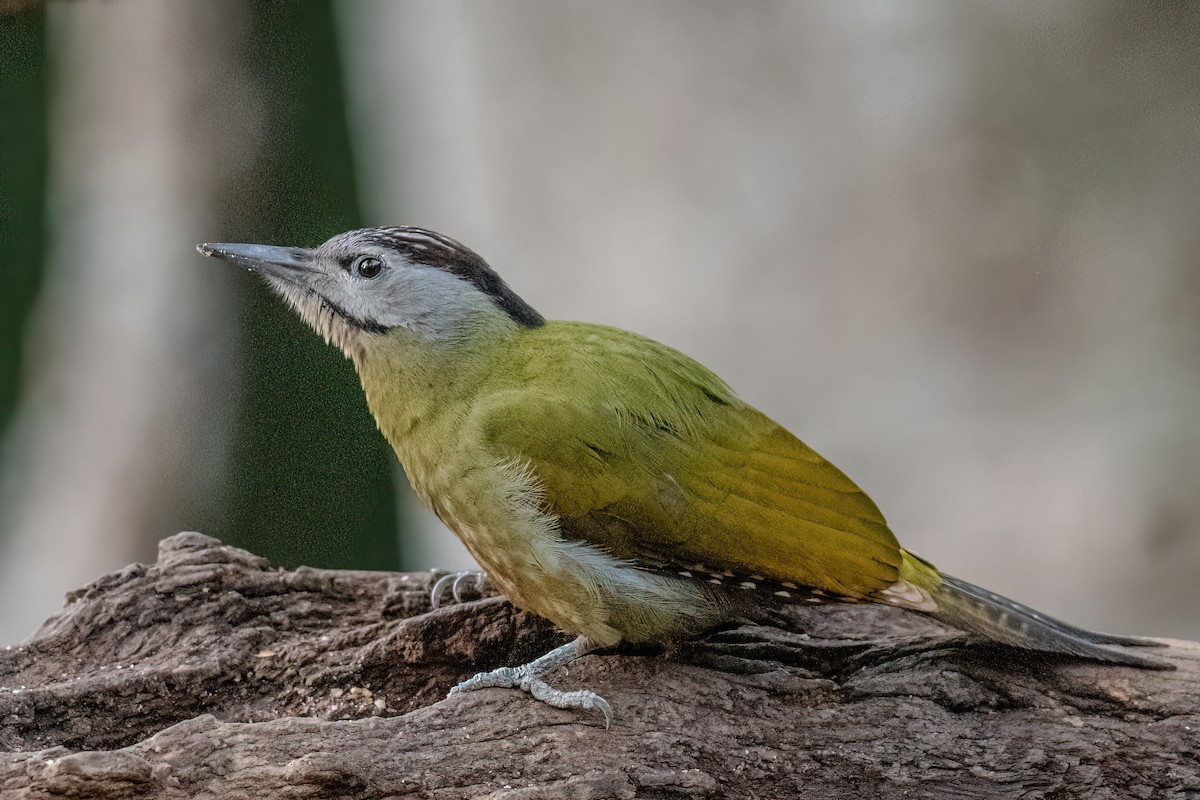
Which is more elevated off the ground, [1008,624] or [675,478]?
[675,478]

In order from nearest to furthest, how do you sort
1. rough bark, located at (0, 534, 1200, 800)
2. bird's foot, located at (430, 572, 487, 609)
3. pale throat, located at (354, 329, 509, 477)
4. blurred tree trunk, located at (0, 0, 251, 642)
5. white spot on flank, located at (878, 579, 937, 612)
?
1. rough bark, located at (0, 534, 1200, 800)
2. white spot on flank, located at (878, 579, 937, 612)
3. pale throat, located at (354, 329, 509, 477)
4. bird's foot, located at (430, 572, 487, 609)
5. blurred tree trunk, located at (0, 0, 251, 642)

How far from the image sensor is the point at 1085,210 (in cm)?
462

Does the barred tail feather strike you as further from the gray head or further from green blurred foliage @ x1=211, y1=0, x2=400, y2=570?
green blurred foliage @ x1=211, y1=0, x2=400, y2=570

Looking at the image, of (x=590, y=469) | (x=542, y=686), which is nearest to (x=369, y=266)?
(x=590, y=469)

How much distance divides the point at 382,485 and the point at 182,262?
3.86 ft

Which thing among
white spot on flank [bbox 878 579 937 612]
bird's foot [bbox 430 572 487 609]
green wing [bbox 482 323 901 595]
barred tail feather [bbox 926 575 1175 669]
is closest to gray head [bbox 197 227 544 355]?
green wing [bbox 482 323 901 595]

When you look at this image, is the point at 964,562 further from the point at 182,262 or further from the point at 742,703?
the point at 182,262

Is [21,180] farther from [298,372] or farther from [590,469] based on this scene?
[590,469]

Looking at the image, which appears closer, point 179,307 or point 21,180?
point 21,180

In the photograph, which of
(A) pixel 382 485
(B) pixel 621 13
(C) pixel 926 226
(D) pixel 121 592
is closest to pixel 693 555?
(D) pixel 121 592

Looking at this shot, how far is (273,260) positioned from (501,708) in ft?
4.26

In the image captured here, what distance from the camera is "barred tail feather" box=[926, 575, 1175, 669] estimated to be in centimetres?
280

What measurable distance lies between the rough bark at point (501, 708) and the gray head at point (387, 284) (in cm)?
77

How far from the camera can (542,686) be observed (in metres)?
2.56
